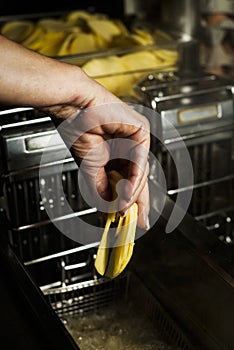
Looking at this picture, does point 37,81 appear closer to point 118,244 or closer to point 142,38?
point 118,244

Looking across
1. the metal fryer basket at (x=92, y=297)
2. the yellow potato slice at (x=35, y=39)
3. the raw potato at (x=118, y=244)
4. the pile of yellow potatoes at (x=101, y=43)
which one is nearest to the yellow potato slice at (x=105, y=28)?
the pile of yellow potatoes at (x=101, y=43)

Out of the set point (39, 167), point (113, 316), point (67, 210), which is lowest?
point (113, 316)

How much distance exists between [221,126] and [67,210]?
367 mm

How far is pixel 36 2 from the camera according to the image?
1940 mm

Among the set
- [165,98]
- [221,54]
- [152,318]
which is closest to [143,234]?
[152,318]

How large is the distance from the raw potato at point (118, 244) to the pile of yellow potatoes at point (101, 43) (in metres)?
0.47

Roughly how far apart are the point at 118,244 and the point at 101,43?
771 millimetres

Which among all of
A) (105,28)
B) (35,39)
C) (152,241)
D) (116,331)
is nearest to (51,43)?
(35,39)

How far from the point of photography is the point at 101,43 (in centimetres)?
156

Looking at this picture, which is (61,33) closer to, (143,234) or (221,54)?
(221,54)

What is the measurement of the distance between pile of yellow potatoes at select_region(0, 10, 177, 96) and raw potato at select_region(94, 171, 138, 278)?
18.3 inches

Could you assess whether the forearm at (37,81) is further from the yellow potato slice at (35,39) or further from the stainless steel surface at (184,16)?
the stainless steel surface at (184,16)

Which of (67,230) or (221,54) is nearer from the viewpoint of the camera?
(67,230)

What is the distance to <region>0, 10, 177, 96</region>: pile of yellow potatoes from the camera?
4.46 feet
